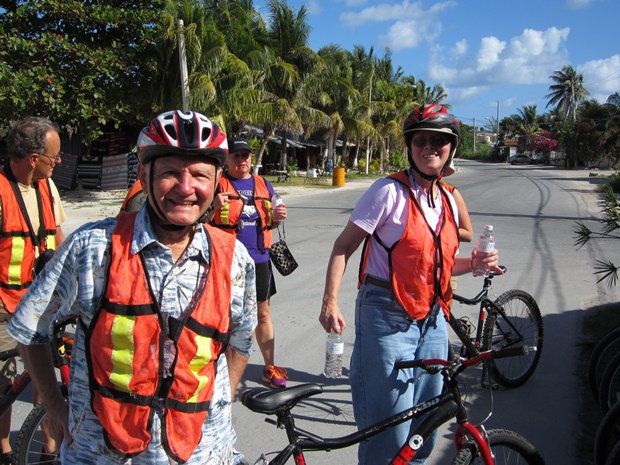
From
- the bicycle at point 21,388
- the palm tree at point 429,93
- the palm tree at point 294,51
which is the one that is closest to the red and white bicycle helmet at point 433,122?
the bicycle at point 21,388

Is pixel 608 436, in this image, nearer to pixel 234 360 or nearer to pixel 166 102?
pixel 234 360

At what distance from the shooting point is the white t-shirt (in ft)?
8.32

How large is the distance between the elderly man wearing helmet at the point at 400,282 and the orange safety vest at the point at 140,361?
982mm

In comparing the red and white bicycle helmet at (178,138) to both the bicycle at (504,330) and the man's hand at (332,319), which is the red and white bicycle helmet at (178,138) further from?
the bicycle at (504,330)

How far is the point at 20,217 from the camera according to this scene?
2.95 meters

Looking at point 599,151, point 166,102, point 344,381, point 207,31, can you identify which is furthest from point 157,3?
point 599,151

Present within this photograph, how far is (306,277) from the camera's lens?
8.02 metres

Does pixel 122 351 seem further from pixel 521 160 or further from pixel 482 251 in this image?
pixel 521 160

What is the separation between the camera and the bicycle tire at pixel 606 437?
9.64 feet

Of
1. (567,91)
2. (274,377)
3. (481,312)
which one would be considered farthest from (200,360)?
(567,91)

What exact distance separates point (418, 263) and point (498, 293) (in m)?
5.11

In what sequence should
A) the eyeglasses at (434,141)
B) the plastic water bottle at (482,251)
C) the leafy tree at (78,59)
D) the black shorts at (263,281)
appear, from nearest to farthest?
the eyeglasses at (434,141) < the plastic water bottle at (482,251) < the black shorts at (263,281) < the leafy tree at (78,59)

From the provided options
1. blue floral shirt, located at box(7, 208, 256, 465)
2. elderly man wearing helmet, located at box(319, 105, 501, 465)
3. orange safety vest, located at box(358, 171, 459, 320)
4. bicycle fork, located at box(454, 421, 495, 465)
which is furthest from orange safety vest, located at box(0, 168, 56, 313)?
bicycle fork, located at box(454, 421, 495, 465)

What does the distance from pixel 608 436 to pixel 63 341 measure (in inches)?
123
